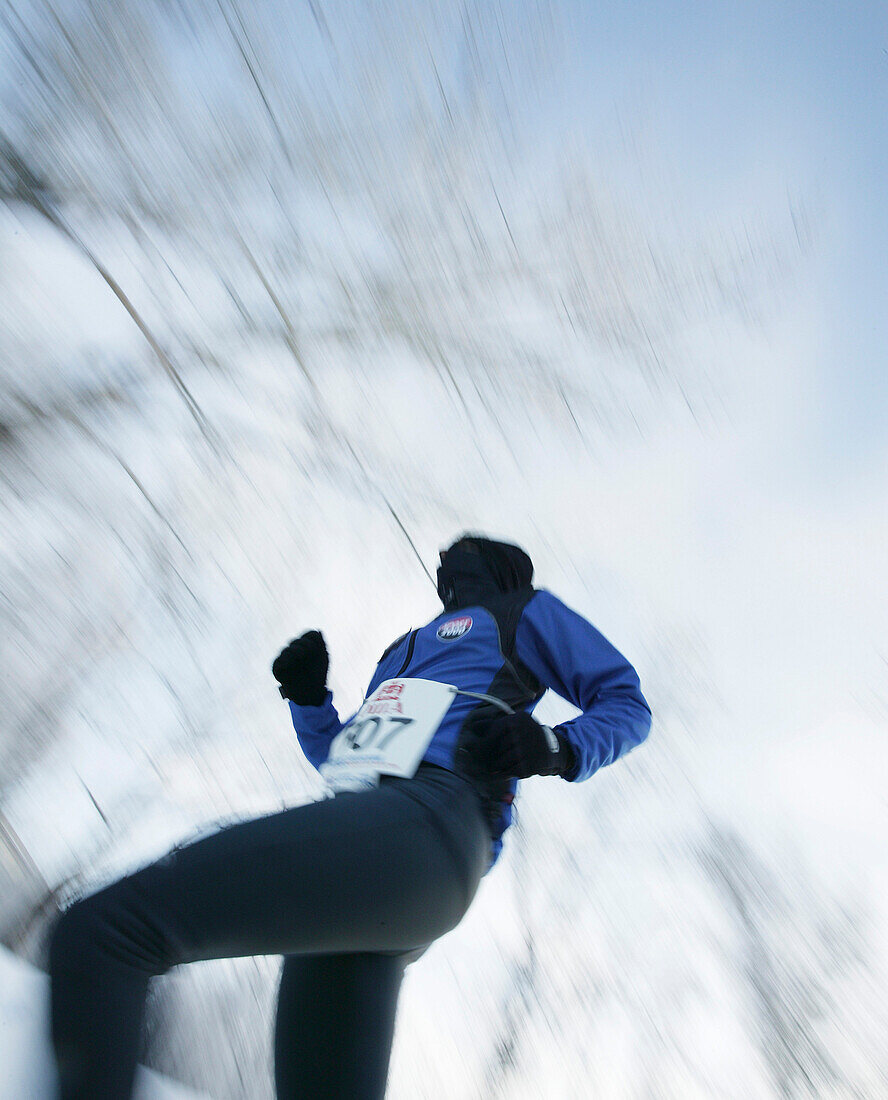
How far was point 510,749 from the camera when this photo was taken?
0.94 m

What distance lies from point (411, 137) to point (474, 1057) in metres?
3.41

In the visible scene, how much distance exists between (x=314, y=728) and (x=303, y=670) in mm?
119

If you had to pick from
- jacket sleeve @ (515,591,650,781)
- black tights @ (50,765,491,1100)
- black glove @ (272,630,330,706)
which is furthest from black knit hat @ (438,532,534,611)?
black tights @ (50,765,491,1100)

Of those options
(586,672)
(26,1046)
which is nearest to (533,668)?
(586,672)

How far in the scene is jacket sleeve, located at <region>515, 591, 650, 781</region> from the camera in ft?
3.51

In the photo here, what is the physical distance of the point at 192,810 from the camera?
2672 mm

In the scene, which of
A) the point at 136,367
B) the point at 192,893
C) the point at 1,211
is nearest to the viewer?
the point at 192,893

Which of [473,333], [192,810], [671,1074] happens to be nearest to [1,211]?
[473,333]

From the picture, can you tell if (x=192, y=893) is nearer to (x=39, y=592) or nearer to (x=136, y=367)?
(x=39, y=592)

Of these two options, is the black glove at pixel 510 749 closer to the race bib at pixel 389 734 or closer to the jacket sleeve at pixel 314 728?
the race bib at pixel 389 734

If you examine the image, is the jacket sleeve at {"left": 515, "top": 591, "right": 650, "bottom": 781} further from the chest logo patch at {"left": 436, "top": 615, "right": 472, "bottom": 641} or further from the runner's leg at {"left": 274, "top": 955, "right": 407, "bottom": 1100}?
the runner's leg at {"left": 274, "top": 955, "right": 407, "bottom": 1100}

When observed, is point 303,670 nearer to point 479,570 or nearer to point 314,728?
point 314,728

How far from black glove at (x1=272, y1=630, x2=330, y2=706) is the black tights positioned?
15.8 inches

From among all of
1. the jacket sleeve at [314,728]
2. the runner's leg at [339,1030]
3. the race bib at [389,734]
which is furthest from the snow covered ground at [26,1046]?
the jacket sleeve at [314,728]
